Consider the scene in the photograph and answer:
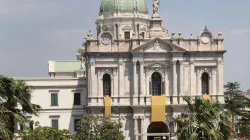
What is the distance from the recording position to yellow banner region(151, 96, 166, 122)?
7488 centimetres

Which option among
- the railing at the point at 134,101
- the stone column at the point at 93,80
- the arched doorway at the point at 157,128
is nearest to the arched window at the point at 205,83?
the railing at the point at 134,101

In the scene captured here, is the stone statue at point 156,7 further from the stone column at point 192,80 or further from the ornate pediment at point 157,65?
the stone column at point 192,80

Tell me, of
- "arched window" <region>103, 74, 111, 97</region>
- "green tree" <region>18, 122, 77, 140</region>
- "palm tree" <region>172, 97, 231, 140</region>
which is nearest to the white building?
"arched window" <region>103, 74, 111, 97</region>

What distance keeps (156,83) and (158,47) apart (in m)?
4.22

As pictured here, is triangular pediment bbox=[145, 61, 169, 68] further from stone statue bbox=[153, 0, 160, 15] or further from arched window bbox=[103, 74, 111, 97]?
stone statue bbox=[153, 0, 160, 15]

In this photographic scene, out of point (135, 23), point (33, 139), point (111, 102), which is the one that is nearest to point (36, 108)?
point (33, 139)

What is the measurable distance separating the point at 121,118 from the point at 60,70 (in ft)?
106

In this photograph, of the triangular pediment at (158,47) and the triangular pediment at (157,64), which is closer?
the triangular pediment at (158,47)

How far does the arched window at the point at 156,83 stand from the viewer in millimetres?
76750

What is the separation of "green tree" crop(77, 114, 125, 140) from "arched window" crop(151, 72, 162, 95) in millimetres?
9827

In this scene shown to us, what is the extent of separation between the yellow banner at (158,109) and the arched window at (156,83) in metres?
1.89

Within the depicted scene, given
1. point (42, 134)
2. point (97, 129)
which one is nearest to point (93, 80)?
point (97, 129)

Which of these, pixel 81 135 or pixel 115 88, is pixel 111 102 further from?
pixel 81 135

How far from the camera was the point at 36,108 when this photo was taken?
49406mm
